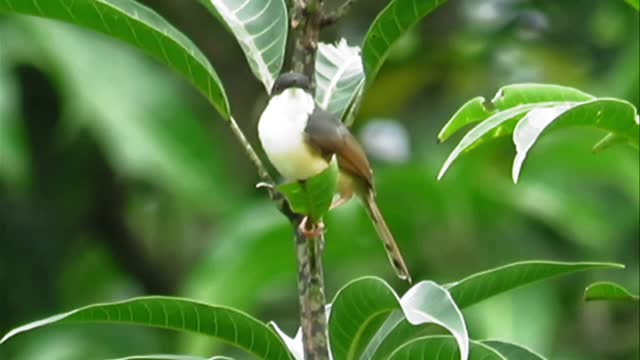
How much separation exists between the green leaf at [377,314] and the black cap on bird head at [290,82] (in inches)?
6.3

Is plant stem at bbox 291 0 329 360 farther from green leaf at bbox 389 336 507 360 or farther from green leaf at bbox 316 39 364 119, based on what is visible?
green leaf at bbox 316 39 364 119

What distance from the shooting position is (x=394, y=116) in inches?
165

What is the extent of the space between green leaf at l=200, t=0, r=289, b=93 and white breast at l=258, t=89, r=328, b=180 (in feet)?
0.10

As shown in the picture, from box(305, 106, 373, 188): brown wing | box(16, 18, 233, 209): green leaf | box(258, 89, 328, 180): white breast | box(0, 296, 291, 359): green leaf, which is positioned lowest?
box(16, 18, 233, 209): green leaf

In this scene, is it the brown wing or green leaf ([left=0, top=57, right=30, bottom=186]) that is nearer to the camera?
the brown wing

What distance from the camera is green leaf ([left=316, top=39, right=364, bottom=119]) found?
5.04 ft

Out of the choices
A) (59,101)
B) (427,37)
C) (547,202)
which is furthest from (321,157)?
(427,37)

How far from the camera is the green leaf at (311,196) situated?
134cm

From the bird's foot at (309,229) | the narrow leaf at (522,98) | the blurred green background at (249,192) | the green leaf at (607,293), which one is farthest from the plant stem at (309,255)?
the blurred green background at (249,192)

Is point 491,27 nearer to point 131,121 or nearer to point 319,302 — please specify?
point 131,121

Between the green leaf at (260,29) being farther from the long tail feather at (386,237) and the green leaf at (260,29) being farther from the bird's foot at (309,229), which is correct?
the long tail feather at (386,237)

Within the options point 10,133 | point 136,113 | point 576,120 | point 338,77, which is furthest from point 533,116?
point 136,113

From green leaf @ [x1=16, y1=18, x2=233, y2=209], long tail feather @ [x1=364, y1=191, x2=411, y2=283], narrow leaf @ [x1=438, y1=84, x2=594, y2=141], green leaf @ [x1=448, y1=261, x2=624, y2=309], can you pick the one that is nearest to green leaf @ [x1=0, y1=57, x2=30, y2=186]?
green leaf @ [x1=16, y1=18, x2=233, y2=209]

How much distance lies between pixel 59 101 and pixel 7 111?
1.87 ft
